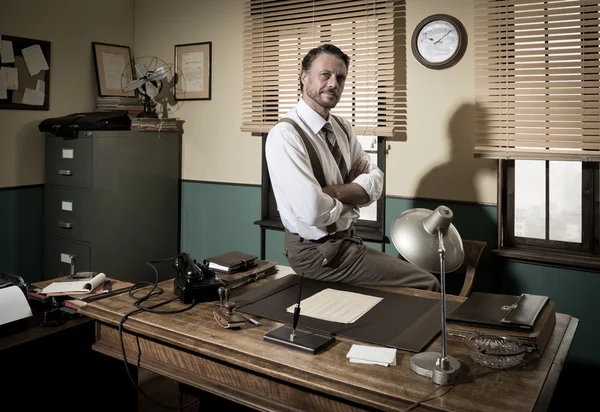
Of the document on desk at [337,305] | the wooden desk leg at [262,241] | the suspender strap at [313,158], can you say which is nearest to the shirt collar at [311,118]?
the suspender strap at [313,158]

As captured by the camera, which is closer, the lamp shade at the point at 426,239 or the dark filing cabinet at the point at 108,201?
the lamp shade at the point at 426,239

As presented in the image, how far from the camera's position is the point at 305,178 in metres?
2.30

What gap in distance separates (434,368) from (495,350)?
0.21m

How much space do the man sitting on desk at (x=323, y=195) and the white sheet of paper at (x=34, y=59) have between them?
2.37 metres

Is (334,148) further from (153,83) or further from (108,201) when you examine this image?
(153,83)

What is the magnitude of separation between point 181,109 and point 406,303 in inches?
124

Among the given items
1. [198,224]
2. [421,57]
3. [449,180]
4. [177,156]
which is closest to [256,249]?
[198,224]

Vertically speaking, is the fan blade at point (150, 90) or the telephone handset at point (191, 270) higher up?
the fan blade at point (150, 90)

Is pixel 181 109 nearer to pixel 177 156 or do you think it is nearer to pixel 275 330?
pixel 177 156

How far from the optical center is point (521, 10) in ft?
9.95

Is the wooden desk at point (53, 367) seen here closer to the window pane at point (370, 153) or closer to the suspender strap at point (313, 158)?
the suspender strap at point (313, 158)

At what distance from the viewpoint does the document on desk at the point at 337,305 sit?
1733mm

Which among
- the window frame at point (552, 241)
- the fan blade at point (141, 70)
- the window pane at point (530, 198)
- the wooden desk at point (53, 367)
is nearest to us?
the wooden desk at point (53, 367)

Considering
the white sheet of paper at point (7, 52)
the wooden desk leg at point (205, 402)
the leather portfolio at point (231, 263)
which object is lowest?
the wooden desk leg at point (205, 402)
